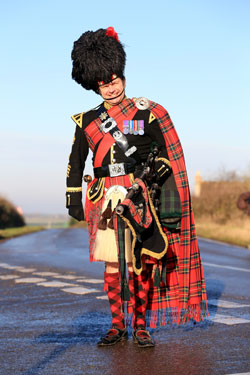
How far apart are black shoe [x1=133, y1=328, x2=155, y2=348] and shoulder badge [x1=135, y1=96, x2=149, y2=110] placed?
1667 mm

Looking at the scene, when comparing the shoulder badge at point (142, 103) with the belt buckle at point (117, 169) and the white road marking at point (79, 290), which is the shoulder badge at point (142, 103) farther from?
the white road marking at point (79, 290)

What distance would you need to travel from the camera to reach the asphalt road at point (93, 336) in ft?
14.7

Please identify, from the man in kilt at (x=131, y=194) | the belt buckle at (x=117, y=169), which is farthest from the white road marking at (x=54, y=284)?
the belt buckle at (x=117, y=169)

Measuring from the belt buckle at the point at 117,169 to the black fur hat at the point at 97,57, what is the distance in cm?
66

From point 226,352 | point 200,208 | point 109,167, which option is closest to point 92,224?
point 109,167

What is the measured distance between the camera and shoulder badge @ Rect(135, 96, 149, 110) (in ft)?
17.1

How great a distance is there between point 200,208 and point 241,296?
3251cm

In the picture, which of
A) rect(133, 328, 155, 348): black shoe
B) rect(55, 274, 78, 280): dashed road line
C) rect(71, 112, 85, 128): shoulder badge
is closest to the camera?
rect(133, 328, 155, 348): black shoe

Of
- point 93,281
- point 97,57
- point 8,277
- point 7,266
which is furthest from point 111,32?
point 7,266

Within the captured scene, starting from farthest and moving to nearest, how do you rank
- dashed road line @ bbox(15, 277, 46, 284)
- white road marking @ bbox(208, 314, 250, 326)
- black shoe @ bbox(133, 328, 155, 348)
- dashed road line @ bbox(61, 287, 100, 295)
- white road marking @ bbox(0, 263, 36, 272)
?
1. white road marking @ bbox(0, 263, 36, 272)
2. dashed road line @ bbox(15, 277, 46, 284)
3. dashed road line @ bbox(61, 287, 100, 295)
4. white road marking @ bbox(208, 314, 250, 326)
5. black shoe @ bbox(133, 328, 155, 348)

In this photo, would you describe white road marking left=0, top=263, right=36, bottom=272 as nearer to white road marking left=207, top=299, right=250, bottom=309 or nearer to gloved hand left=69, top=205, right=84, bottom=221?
white road marking left=207, top=299, right=250, bottom=309

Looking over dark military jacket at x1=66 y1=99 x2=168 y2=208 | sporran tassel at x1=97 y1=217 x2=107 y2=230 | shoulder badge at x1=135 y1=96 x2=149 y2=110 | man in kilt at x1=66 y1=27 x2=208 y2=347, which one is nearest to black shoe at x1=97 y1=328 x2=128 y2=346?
man in kilt at x1=66 y1=27 x2=208 y2=347

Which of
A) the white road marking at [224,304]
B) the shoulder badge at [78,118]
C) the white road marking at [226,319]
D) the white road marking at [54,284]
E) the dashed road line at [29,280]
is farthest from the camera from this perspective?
the dashed road line at [29,280]

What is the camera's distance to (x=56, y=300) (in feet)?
25.8
